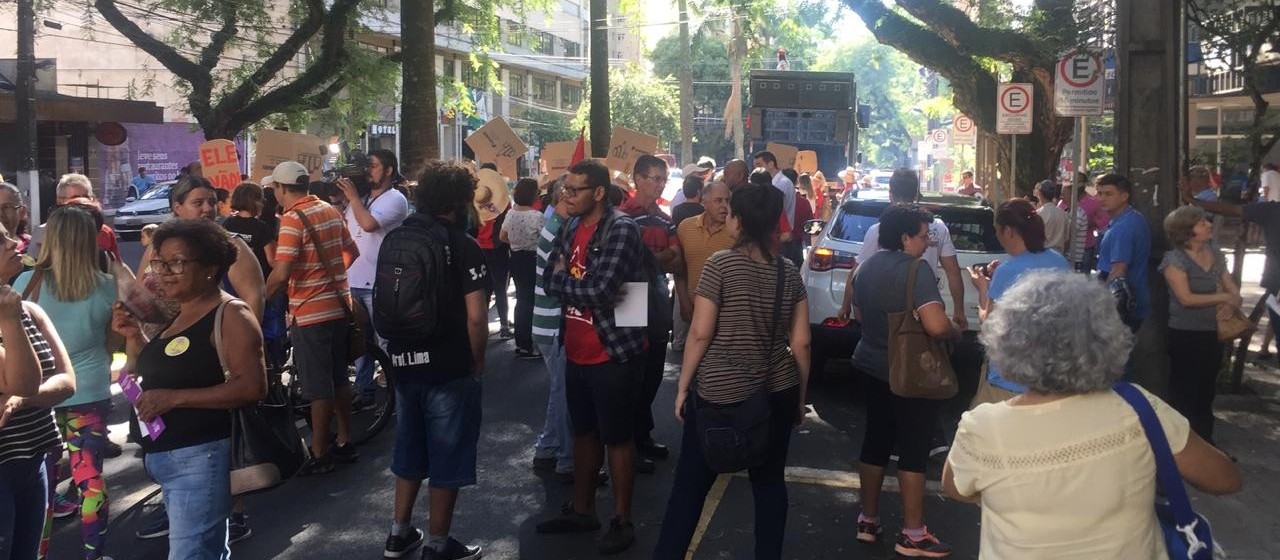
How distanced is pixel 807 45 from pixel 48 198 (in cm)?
6633

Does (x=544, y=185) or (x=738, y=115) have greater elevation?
(x=738, y=115)

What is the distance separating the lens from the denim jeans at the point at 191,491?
386 centimetres

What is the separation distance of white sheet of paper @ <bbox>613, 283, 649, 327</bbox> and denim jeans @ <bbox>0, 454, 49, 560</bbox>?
2.42m

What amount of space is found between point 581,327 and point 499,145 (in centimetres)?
827

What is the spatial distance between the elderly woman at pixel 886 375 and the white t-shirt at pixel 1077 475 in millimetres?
2503

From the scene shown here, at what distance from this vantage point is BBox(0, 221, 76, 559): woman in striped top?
3797 mm

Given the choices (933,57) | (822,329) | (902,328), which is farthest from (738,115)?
(902,328)

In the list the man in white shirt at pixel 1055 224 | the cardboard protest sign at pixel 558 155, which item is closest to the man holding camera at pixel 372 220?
the cardboard protest sign at pixel 558 155

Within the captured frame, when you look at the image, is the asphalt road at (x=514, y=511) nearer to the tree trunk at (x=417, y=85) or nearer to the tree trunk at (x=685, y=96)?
the tree trunk at (x=417, y=85)

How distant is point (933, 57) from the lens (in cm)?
1686

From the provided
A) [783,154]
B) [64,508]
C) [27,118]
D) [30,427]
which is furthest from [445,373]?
[27,118]

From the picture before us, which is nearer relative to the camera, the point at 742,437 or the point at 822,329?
the point at 742,437

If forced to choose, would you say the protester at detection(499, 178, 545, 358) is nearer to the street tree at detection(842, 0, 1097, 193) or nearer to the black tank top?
the black tank top

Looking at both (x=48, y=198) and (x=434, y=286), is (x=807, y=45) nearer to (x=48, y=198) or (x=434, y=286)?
(x=48, y=198)
